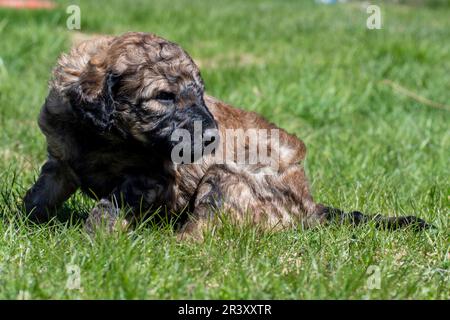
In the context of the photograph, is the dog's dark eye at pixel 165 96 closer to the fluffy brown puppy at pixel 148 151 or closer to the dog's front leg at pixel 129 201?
the fluffy brown puppy at pixel 148 151

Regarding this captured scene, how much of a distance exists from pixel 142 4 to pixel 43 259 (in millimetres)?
11607

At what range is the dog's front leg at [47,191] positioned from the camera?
4.92m

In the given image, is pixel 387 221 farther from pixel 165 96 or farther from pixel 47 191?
pixel 47 191

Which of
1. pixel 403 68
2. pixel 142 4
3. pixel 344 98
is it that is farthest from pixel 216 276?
pixel 142 4

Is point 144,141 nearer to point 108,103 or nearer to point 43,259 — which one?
point 108,103

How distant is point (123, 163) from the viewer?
186 inches

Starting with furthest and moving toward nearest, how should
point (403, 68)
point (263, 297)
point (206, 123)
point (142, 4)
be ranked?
1. point (142, 4)
2. point (403, 68)
3. point (206, 123)
4. point (263, 297)

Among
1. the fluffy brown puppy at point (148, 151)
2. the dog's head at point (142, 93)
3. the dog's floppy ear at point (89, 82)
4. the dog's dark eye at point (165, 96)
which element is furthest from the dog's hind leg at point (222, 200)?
the dog's floppy ear at point (89, 82)

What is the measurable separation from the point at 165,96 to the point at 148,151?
1.05ft

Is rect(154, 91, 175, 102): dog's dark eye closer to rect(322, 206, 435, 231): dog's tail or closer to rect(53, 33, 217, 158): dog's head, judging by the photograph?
rect(53, 33, 217, 158): dog's head

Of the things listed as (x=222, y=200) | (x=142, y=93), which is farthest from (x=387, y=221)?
(x=142, y=93)

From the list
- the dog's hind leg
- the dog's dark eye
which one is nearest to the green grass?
the dog's hind leg

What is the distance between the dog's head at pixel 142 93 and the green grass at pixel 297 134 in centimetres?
58

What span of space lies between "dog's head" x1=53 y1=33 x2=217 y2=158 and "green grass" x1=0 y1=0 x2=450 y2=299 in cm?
58
